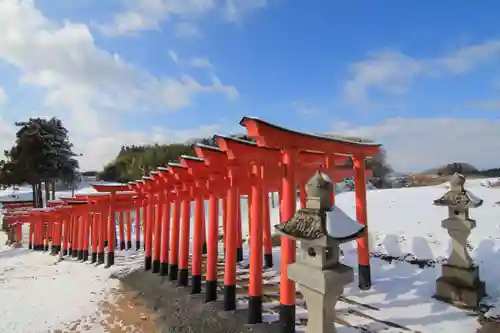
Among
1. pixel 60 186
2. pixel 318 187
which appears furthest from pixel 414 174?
pixel 60 186

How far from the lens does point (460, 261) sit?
24.5ft

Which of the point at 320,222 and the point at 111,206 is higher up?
the point at 320,222

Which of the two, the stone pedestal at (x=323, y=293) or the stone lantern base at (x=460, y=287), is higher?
the stone pedestal at (x=323, y=293)

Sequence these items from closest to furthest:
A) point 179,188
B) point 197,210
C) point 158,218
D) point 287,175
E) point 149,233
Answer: point 287,175, point 197,210, point 179,188, point 158,218, point 149,233

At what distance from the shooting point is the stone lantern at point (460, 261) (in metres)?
7.35

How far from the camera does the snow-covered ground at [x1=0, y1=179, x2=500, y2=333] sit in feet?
23.4

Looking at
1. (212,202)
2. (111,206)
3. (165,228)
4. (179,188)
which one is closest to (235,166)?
(212,202)

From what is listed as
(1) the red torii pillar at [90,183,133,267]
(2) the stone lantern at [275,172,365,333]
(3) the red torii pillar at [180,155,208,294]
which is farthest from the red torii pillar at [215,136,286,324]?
(1) the red torii pillar at [90,183,133,267]

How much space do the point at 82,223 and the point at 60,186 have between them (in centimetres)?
4207

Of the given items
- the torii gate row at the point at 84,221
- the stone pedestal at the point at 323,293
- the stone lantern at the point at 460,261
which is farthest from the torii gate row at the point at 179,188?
the stone lantern at the point at 460,261

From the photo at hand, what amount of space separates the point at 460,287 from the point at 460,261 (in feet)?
1.85

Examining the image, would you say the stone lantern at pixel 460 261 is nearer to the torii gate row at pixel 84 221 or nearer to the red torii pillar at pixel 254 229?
the red torii pillar at pixel 254 229

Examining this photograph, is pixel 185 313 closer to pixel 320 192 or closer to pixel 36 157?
pixel 320 192

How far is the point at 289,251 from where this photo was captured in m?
6.44
